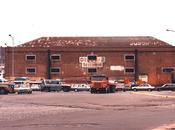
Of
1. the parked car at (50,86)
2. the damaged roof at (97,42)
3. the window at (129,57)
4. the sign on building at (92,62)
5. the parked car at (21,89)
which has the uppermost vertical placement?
the damaged roof at (97,42)

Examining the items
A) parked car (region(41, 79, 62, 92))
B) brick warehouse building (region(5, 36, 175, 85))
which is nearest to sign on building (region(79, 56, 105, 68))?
brick warehouse building (region(5, 36, 175, 85))

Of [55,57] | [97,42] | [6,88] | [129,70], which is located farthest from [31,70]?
[6,88]

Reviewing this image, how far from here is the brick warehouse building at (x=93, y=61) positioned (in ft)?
349

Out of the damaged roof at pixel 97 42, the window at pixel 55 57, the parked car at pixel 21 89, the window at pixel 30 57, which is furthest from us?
the damaged roof at pixel 97 42

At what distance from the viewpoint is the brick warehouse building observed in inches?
4186

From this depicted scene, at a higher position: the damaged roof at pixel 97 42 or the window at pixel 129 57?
the damaged roof at pixel 97 42

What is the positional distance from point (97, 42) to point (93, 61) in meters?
5.20

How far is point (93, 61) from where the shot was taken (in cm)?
10725

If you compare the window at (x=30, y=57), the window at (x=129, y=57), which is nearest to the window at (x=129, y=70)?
the window at (x=129, y=57)

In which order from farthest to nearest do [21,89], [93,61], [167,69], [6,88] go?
[93,61] < [167,69] < [21,89] < [6,88]

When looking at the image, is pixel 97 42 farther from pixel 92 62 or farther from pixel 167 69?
pixel 167 69

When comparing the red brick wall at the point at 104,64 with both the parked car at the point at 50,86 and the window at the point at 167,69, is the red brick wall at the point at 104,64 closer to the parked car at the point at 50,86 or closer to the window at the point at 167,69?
the window at the point at 167,69

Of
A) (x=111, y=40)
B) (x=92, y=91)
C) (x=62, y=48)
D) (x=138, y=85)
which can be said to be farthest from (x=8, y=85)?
(x=111, y=40)

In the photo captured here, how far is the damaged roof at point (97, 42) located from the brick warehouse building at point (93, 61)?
20 cm
